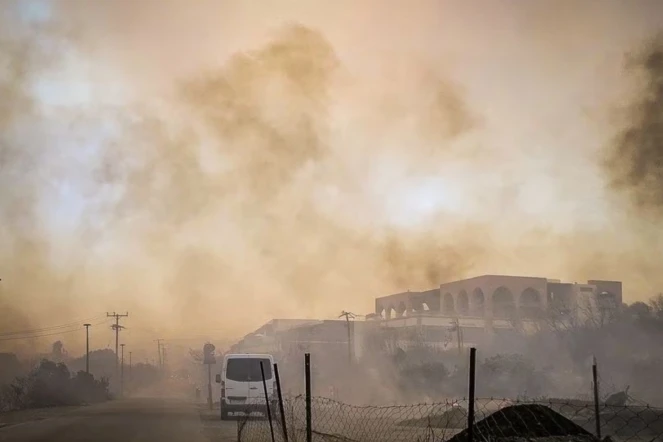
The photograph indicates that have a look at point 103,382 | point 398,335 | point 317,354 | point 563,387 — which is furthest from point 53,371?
point 563,387

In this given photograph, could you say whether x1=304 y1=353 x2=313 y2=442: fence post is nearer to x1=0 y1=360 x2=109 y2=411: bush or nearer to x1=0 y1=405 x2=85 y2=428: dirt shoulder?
x1=0 y1=405 x2=85 y2=428: dirt shoulder

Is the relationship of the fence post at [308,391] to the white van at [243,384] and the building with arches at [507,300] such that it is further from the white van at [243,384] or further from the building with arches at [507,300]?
the building with arches at [507,300]

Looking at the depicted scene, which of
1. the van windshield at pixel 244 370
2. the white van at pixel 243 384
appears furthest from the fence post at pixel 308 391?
the van windshield at pixel 244 370

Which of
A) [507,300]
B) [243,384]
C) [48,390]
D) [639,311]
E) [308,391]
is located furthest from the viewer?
[507,300]

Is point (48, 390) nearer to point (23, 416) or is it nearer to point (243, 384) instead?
point (23, 416)

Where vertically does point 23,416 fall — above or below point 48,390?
above

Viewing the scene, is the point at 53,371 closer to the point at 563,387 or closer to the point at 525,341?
the point at 525,341

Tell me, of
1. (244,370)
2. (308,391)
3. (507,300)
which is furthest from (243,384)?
(507,300)

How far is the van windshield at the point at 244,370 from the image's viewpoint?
27812 mm

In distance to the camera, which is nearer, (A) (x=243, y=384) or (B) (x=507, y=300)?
(A) (x=243, y=384)

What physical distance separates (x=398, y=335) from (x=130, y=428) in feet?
169

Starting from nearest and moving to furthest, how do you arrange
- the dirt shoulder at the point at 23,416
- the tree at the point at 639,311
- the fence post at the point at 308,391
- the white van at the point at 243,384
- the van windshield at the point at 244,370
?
the fence post at the point at 308,391 < the white van at the point at 243,384 < the van windshield at the point at 244,370 < the dirt shoulder at the point at 23,416 < the tree at the point at 639,311

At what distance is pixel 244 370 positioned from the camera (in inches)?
1107

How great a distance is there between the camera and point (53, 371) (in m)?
70.4
